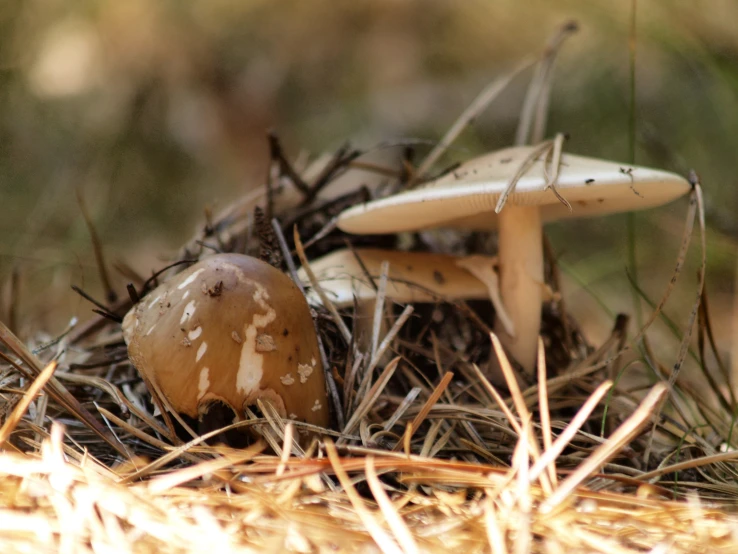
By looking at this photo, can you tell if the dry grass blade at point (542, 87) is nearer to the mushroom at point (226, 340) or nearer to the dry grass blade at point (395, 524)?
the mushroom at point (226, 340)

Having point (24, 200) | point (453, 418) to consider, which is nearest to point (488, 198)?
point (453, 418)

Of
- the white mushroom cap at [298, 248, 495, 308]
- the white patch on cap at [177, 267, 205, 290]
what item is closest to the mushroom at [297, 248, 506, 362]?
the white mushroom cap at [298, 248, 495, 308]

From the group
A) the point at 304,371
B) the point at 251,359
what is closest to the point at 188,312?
the point at 251,359

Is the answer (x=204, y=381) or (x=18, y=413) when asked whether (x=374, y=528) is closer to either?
(x=204, y=381)

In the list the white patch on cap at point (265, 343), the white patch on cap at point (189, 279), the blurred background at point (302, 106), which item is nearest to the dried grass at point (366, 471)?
the white patch on cap at point (265, 343)

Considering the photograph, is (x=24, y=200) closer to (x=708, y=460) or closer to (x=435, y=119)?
(x=435, y=119)
